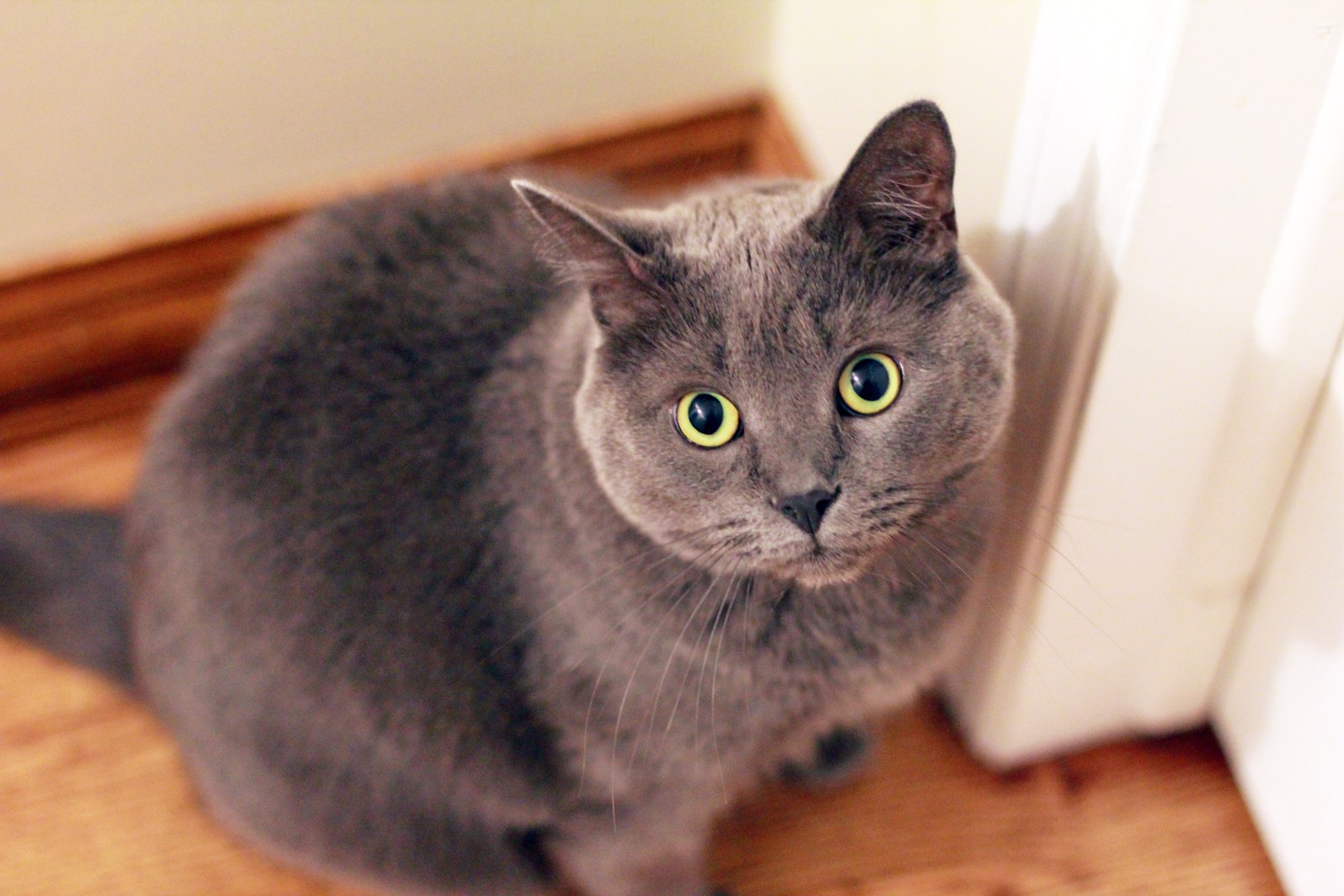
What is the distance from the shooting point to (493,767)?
38.4 inches

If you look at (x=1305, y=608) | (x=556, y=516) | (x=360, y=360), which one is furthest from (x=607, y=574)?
(x=1305, y=608)

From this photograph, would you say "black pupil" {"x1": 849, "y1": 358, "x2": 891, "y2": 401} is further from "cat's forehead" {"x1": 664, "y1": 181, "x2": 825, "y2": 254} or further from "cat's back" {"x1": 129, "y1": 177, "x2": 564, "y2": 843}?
"cat's back" {"x1": 129, "y1": 177, "x2": 564, "y2": 843}

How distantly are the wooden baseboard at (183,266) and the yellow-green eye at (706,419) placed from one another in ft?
2.15

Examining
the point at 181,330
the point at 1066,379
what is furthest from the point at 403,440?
the point at 181,330

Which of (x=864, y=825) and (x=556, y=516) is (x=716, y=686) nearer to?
(x=556, y=516)

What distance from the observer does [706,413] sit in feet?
2.49

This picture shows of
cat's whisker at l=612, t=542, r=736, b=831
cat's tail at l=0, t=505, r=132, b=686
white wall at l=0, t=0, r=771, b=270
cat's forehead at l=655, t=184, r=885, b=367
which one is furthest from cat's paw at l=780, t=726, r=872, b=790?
white wall at l=0, t=0, r=771, b=270

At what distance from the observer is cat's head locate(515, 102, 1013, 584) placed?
0.73m

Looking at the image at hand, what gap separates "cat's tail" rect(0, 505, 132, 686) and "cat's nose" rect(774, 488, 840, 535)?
0.73m

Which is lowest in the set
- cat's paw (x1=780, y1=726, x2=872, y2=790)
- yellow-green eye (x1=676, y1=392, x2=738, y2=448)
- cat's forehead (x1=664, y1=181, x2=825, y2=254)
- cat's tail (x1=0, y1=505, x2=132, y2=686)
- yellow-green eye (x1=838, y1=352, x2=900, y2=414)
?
cat's paw (x1=780, y1=726, x2=872, y2=790)

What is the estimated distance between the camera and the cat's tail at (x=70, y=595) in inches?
44.9

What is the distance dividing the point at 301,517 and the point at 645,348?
1.14ft

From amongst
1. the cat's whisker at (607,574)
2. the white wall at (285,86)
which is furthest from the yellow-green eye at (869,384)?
the white wall at (285,86)

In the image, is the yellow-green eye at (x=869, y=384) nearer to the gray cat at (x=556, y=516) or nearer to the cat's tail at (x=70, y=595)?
the gray cat at (x=556, y=516)
